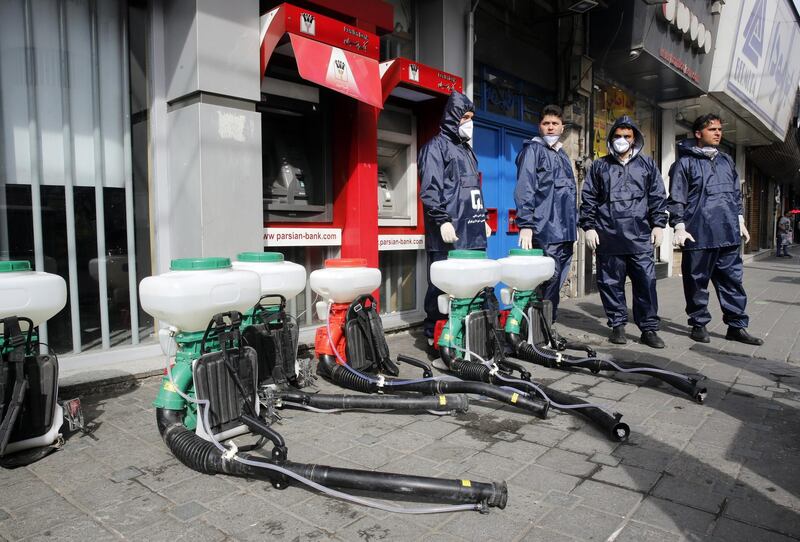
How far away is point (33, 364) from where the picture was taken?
2.54 metres

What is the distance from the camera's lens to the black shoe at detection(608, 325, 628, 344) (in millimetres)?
5176

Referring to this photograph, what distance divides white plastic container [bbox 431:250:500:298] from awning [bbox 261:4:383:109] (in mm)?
1624

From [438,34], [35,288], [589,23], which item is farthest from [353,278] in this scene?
[589,23]

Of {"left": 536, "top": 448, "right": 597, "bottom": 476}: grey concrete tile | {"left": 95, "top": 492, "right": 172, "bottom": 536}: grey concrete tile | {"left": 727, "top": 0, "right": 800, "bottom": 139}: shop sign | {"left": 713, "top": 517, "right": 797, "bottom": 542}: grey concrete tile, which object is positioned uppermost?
{"left": 727, "top": 0, "right": 800, "bottom": 139}: shop sign

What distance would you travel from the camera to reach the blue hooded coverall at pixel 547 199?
4852 millimetres

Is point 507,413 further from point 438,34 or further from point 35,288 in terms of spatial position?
point 438,34

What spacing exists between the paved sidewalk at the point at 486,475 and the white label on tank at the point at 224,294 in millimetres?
783

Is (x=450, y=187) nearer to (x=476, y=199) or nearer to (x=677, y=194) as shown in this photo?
(x=476, y=199)

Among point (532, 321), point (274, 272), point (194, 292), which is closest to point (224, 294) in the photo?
point (194, 292)

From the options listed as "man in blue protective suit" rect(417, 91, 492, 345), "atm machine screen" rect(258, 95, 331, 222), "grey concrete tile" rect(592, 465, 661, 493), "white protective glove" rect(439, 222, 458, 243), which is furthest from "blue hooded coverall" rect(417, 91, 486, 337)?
"grey concrete tile" rect(592, 465, 661, 493)

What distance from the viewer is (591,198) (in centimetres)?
535

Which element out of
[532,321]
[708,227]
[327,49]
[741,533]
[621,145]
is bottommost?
[741,533]

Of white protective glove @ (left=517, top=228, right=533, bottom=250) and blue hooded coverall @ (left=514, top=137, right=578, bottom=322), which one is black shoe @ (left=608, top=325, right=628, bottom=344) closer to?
blue hooded coverall @ (left=514, top=137, right=578, bottom=322)

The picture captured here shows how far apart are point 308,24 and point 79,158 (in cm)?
193
